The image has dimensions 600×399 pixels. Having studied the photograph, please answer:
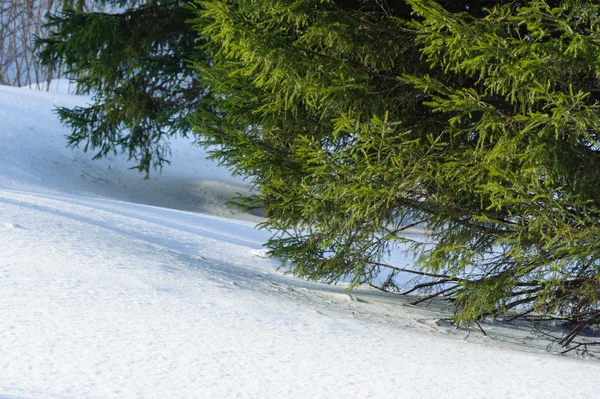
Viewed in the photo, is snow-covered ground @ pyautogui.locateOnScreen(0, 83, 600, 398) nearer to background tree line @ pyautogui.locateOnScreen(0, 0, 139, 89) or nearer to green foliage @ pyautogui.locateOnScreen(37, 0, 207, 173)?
green foliage @ pyautogui.locateOnScreen(37, 0, 207, 173)

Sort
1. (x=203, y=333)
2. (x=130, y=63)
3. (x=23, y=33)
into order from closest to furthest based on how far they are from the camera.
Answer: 1. (x=203, y=333)
2. (x=130, y=63)
3. (x=23, y=33)

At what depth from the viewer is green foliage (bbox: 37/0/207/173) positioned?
37.4 feet

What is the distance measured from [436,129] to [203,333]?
2.38 meters

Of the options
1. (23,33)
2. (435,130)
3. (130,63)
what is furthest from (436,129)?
(23,33)

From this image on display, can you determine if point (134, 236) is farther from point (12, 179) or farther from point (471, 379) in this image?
point (12, 179)

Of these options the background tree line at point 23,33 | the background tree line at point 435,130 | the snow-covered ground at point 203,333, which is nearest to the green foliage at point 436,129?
the background tree line at point 435,130

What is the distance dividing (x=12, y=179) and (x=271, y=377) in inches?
383

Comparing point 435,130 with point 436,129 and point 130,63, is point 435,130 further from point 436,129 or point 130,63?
point 130,63

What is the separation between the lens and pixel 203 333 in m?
3.66

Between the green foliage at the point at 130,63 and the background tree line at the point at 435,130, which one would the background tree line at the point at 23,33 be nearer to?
the green foliage at the point at 130,63

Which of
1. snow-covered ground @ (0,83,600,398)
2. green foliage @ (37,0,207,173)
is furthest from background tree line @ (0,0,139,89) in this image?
snow-covered ground @ (0,83,600,398)

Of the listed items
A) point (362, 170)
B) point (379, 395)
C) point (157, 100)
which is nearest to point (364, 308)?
point (362, 170)

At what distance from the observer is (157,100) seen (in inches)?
486

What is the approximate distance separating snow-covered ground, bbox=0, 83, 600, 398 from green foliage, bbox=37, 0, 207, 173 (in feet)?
17.9
